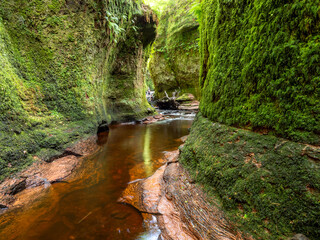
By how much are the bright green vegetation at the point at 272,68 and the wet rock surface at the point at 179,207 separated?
40.1 inches

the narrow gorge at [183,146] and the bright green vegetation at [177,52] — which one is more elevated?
the bright green vegetation at [177,52]

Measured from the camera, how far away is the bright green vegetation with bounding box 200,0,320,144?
1.14 metres

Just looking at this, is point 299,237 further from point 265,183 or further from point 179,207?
point 179,207

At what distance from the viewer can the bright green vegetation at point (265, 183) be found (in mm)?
1043

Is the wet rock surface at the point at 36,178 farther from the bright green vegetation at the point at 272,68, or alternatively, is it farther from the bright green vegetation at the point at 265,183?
the bright green vegetation at the point at 272,68

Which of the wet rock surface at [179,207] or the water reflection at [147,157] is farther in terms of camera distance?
the water reflection at [147,157]

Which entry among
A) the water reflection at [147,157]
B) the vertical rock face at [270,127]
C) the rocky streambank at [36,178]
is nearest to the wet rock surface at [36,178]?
the rocky streambank at [36,178]

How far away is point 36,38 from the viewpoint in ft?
13.0

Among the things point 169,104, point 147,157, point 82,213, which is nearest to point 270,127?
point 82,213

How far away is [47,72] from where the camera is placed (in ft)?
13.5

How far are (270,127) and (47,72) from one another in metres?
5.18

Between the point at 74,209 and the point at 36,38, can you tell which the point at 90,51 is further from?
the point at 74,209

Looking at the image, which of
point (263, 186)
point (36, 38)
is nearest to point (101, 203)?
point (263, 186)

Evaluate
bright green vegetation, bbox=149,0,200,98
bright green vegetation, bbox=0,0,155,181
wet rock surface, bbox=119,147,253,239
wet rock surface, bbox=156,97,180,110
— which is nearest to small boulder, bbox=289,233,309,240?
wet rock surface, bbox=119,147,253,239
